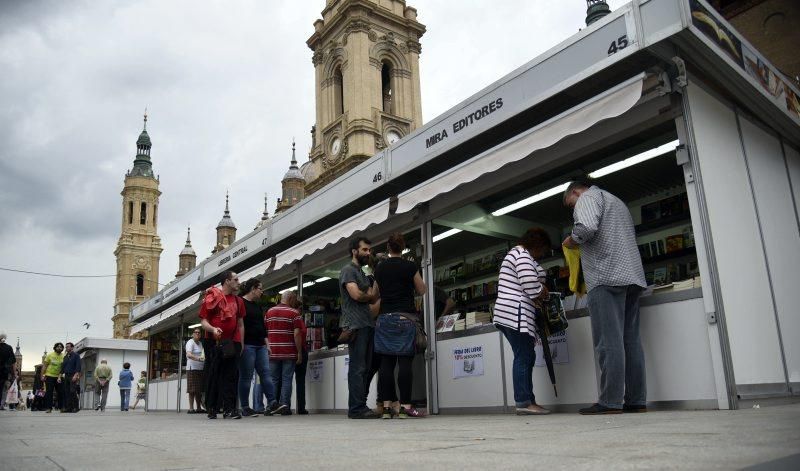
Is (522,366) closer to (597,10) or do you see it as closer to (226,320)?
(226,320)

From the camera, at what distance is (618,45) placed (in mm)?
5168

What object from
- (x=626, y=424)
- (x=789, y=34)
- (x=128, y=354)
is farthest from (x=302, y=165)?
(x=626, y=424)

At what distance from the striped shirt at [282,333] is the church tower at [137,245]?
94881mm

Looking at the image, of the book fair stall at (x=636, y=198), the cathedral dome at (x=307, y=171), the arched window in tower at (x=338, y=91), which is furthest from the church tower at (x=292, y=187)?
the book fair stall at (x=636, y=198)

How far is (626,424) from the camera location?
11.4 feet

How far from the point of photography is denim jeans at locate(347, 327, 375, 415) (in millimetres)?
6465

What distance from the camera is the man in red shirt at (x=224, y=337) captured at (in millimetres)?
7414

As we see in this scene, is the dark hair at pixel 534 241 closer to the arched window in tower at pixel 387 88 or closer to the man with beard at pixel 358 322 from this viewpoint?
the man with beard at pixel 358 322

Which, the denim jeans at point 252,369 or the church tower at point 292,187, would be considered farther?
the church tower at point 292,187

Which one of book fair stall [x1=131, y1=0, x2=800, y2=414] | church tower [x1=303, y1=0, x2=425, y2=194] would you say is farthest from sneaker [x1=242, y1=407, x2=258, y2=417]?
church tower [x1=303, y1=0, x2=425, y2=194]

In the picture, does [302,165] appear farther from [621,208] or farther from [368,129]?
[621,208]

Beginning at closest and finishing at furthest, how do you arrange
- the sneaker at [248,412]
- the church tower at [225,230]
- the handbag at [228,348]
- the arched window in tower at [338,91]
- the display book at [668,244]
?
the display book at [668,244] → the handbag at [228,348] → the sneaker at [248,412] → the arched window in tower at [338,91] → the church tower at [225,230]

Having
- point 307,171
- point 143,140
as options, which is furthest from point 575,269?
point 143,140

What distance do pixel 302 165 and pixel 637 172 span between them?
63428 mm
